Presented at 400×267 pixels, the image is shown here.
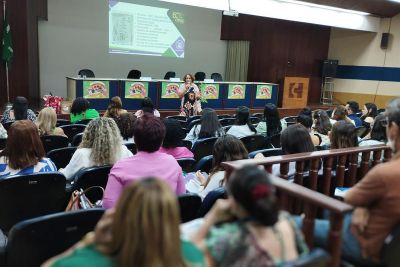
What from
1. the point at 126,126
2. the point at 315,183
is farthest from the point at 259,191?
the point at 126,126

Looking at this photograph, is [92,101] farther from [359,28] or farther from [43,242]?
[359,28]

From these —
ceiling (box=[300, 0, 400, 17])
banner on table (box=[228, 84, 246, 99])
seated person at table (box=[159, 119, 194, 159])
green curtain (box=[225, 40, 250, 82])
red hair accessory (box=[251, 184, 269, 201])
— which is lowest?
seated person at table (box=[159, 119, 194, 159])

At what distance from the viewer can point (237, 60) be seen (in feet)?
38.1

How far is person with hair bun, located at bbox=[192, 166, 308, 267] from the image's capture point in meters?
1.13

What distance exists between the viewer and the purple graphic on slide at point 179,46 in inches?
411

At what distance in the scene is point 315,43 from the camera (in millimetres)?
12680

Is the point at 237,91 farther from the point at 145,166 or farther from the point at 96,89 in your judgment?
the point at 145,166

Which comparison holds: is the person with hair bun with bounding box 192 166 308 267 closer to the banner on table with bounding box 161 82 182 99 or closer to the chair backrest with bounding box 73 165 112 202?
the chair backrest with bounding box 73 165 112 202

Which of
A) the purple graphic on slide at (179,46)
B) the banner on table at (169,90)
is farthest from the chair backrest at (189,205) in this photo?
the purple graphic on slide at (179,46)

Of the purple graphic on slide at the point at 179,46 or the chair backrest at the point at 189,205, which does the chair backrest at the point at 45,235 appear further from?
the purple graphic on slide at the point at 179,46

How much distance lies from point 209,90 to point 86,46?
3350mm

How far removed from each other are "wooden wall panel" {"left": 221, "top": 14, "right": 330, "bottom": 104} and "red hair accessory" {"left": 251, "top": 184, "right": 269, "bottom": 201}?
10767mm

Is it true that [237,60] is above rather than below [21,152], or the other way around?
above

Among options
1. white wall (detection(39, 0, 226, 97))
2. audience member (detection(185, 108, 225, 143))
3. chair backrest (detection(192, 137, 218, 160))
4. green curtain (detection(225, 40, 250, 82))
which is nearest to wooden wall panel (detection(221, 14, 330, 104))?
green curtain (detection(225, 40, 250, 82))
